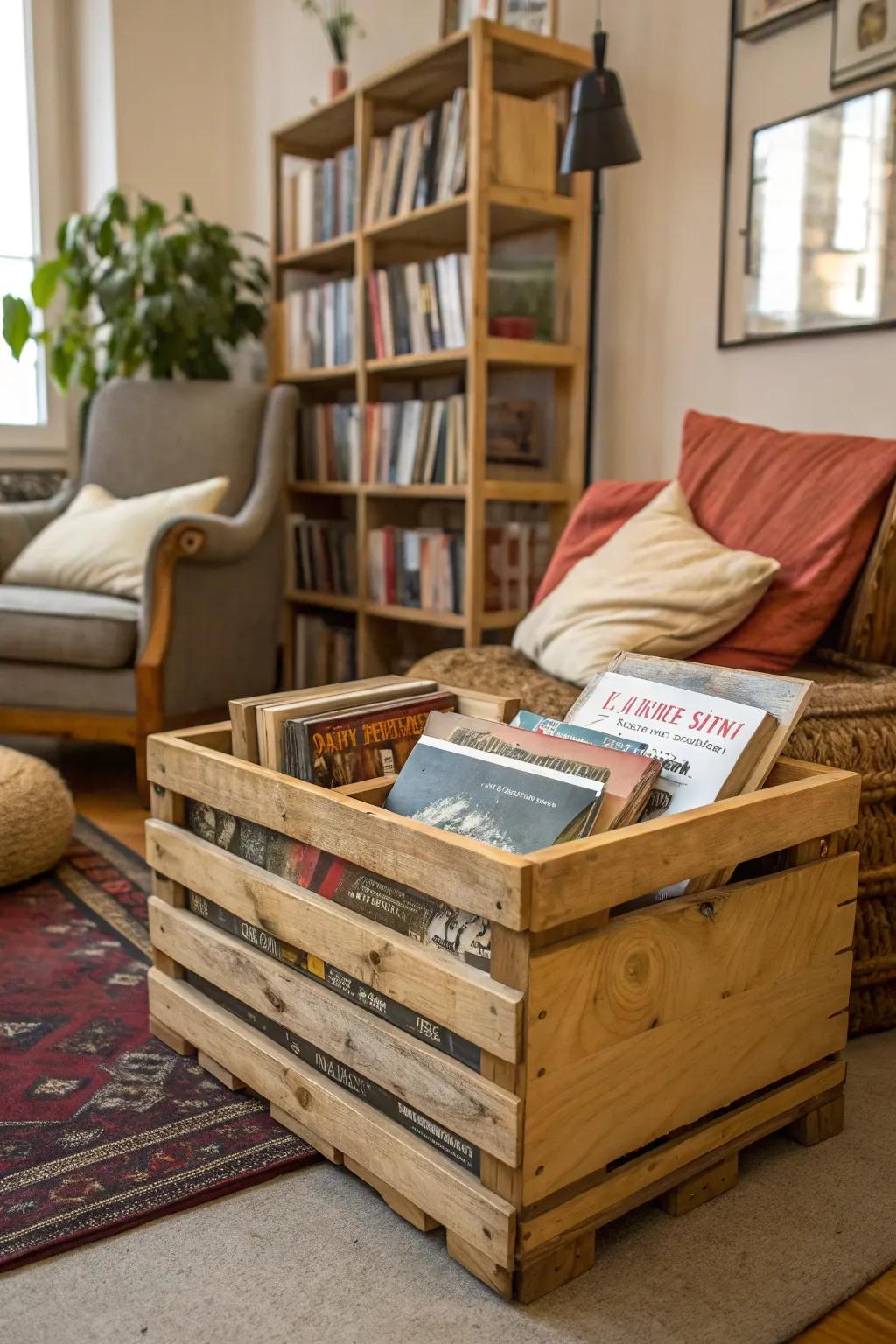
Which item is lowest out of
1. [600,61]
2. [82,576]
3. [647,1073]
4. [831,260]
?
[647,1073]

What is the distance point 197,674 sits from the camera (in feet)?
9.20

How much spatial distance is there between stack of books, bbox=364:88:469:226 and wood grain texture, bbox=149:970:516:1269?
6.83ft

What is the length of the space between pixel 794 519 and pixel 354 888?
1.11 m

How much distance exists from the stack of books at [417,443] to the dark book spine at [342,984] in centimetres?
162

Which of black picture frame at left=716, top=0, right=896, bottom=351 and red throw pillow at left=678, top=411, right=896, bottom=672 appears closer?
red throw pillow at left=678, top=411, right=896, bottom=672

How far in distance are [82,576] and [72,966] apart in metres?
1.42

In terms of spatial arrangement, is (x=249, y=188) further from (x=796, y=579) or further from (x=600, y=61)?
(x=796, y=579)

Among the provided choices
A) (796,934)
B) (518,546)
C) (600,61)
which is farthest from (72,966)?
(600,61)

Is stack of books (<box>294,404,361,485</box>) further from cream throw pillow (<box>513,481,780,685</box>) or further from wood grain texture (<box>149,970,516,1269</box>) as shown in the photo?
wood grain texture (<box>149,970,516,1269</box>)

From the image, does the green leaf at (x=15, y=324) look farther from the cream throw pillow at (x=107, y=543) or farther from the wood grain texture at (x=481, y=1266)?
the wood grain texture at (x=481, y=1266)

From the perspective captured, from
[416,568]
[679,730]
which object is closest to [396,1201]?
[679,730]

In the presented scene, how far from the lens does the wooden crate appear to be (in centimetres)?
104

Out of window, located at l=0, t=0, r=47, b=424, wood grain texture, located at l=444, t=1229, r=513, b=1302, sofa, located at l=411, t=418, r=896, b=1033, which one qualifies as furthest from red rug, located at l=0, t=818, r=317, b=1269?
window, located at l=0, t=0, r=47, b=424

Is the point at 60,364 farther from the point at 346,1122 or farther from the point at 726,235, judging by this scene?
the point at 346,1122
